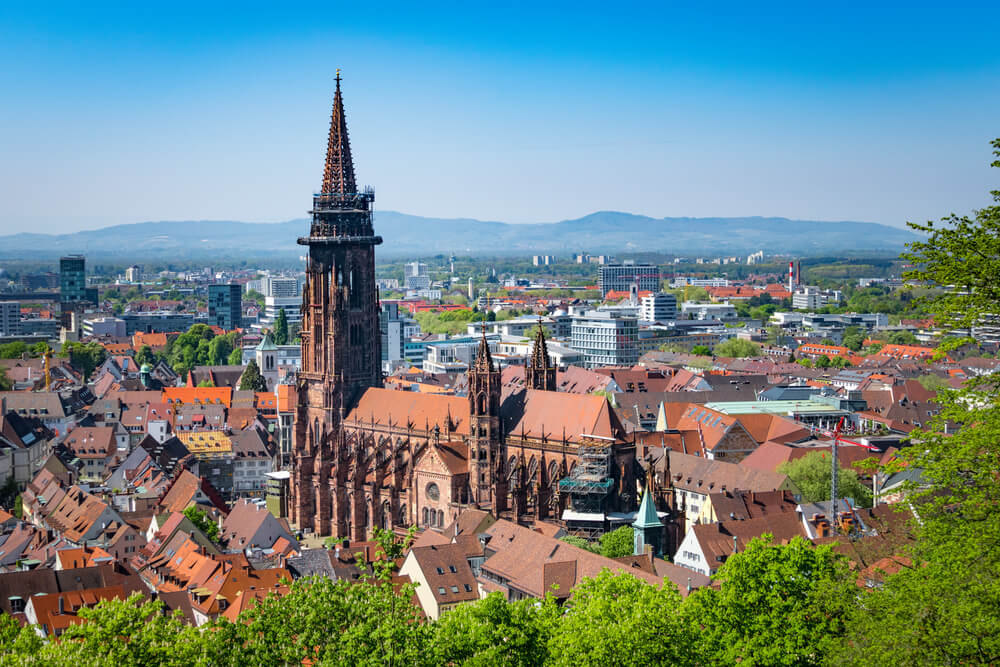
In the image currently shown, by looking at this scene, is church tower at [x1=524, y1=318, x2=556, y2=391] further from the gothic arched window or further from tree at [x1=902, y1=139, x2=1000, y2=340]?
tree at [x1=902, y1=139, x2=1000, y2=340]

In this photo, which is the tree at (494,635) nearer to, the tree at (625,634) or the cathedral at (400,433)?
the tree at (625,634)

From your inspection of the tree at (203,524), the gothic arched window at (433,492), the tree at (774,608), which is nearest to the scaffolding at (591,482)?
the gothic arched window at (433,492)

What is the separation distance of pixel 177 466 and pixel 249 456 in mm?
12840

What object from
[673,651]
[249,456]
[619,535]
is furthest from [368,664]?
[249,456]

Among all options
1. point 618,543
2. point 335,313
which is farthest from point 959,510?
point 335,313

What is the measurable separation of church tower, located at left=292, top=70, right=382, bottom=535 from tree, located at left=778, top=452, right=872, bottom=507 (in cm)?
4147

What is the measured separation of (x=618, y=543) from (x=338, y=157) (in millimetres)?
51690

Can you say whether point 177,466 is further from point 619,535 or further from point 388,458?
point 619,535

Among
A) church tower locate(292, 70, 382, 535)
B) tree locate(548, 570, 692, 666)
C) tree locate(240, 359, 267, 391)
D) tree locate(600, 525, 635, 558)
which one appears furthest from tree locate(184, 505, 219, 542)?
tree locate(240, 359, 267, 391)

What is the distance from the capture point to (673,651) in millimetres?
39375

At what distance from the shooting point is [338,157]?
357 feet

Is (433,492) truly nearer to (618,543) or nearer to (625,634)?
(618,543)

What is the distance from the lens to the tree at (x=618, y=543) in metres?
74.3

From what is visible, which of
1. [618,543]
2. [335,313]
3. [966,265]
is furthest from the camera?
[335,313]
